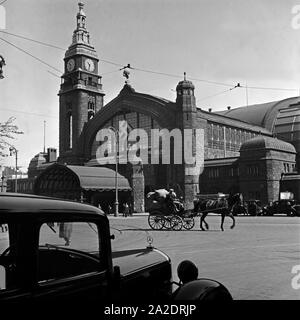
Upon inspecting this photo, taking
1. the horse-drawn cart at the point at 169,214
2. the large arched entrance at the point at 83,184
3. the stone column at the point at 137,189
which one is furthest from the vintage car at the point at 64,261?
the stone column at the point at 137,189

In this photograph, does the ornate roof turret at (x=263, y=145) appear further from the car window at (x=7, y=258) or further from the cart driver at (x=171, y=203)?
the car window at (x=7, y=258)

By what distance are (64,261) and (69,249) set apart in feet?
0.29

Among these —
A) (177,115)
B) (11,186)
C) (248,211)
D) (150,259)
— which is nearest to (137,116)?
(177,115)

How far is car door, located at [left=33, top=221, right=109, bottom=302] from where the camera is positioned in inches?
85.6

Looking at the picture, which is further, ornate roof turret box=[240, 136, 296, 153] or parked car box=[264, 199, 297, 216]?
ornate roof turret box=[240, 136, 296, 153]

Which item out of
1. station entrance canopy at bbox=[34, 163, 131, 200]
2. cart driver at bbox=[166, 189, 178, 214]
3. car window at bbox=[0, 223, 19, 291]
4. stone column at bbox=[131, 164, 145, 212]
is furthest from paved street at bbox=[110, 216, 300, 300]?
stone column at bbox=[131, 164, 145, 212]

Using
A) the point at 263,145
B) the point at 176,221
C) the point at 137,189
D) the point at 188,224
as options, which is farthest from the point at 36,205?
the point at 263,145

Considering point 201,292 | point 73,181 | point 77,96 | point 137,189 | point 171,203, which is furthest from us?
point 77,96

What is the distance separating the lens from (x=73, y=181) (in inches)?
1789

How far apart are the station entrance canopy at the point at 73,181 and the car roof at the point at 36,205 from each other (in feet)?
135

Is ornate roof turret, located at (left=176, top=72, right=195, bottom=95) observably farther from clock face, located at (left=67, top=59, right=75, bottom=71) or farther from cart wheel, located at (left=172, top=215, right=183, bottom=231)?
cart wheel, located at (left=172, top=215, right=183, bottom=231)

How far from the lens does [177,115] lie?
50469 millimetres

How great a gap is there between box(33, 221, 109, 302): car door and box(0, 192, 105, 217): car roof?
81 mm

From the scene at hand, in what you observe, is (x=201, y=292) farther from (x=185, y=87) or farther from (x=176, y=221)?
(x=185, y=87)
